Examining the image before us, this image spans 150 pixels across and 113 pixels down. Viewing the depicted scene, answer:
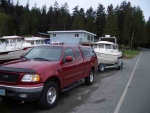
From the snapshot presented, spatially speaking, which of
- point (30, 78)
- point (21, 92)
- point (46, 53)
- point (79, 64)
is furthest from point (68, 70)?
point (21, 92)

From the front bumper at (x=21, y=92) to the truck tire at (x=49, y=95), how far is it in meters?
0.37

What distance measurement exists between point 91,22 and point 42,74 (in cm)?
7965

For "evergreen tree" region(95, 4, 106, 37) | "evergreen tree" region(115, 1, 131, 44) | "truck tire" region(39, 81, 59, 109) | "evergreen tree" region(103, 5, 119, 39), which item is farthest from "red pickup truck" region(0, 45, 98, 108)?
"evergreen tree" region(95, 4, 106, 37)

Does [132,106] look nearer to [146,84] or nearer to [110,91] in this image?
[110,91]

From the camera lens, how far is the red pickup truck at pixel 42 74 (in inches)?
251

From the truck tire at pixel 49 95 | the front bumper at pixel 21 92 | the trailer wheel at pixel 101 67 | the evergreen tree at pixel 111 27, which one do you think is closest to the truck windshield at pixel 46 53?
the truck tire at pixel 49 95

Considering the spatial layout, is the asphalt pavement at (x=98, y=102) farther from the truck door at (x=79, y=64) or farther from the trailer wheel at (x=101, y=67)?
the trailer wheel at (x=101, y=67)

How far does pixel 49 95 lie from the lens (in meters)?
7.07

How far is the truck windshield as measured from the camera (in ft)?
26.2

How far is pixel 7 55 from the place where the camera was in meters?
15.8

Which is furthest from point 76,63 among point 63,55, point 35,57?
point 35,57

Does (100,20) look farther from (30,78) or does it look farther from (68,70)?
(30,78)

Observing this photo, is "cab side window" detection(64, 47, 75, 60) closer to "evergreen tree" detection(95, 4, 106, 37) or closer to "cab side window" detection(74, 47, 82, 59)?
"cab side window" detection(74, 47, 82, 59)

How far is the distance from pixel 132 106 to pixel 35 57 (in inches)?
140
